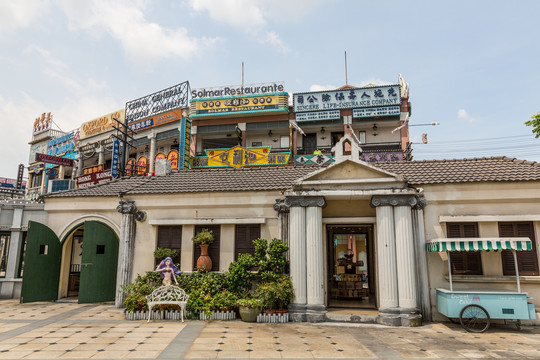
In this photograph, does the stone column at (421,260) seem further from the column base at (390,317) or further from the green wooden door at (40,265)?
the green wooden door at (40,265)

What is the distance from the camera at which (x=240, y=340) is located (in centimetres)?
930

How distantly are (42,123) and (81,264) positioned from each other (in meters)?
38.2

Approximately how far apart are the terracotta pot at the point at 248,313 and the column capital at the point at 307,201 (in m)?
3.73

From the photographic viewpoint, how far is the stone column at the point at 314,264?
1161 cm

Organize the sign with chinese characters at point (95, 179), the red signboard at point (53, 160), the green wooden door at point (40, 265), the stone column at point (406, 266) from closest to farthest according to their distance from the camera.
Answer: the stone column at point (406, 266) < the green wooden door at point (40, 265) < the sign with chinese characters at point (95, 179) < the red signboard at point (53, 160)

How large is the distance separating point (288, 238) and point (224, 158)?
1487cm

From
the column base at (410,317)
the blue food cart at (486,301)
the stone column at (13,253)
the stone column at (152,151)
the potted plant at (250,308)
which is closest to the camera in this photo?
the blue food cart at (486,301)

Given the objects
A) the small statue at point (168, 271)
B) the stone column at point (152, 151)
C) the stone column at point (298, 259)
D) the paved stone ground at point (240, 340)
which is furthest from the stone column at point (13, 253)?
the stone column at point (152, 151)

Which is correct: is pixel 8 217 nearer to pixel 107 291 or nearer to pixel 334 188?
pixel 107 291

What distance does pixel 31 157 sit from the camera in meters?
44.9

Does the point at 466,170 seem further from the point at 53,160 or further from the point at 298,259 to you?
the point at 53,160

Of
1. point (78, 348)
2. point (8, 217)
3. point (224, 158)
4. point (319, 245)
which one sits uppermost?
point (224, 158)

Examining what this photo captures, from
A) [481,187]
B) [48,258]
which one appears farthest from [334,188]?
[48,258]

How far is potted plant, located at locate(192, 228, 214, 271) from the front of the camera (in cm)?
1314
